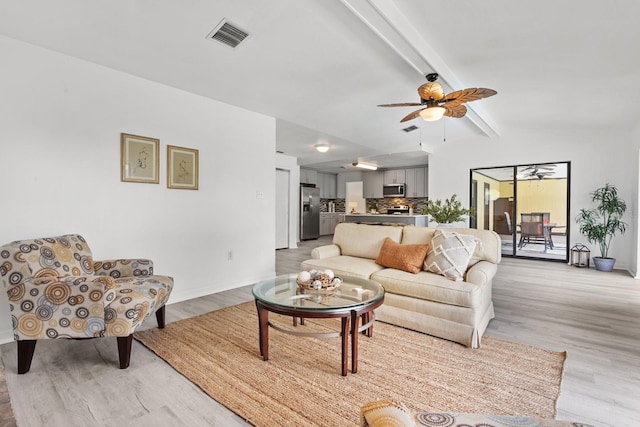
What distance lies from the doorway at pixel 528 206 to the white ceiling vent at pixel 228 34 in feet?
19.3

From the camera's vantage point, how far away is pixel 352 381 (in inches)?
77.9

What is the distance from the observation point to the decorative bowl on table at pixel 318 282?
238cm

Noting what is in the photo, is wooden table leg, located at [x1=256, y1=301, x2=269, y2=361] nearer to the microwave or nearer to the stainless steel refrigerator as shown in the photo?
the stainless steel refrigerator

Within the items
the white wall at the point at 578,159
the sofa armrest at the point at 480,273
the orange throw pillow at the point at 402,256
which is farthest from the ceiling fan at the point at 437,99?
the white wall at the point at 578,159

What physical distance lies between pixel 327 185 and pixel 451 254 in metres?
8.31

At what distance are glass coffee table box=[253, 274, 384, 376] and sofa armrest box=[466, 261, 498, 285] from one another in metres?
0.83

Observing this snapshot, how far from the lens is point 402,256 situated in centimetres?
310

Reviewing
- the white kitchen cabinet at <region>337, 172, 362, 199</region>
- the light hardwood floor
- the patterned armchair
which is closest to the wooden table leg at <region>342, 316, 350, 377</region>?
the light hardwood floor

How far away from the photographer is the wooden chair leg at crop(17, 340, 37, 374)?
80.8 inches

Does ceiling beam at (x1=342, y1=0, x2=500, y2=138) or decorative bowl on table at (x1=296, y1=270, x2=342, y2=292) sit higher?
ceiling beam at (x1=342, y1=0, x2=500, y2=138)

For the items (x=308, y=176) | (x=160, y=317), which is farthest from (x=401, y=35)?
(x=308, y=176)

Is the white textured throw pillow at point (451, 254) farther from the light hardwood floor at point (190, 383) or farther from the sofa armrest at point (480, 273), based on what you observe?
the light hardwood floor at point (190, 383)

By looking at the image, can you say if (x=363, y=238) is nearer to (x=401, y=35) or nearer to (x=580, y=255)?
(x=401, y=35)

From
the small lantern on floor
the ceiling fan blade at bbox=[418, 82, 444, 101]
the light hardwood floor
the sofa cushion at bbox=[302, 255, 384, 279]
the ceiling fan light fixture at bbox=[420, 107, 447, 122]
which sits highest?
the ceiling fan blade at bbox=[418, 82, 444, 101]
